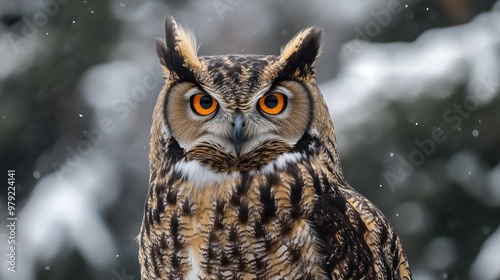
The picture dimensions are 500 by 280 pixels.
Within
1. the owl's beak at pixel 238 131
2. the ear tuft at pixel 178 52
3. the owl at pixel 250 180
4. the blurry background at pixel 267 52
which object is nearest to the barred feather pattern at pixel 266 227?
the owl at pixel 250 180

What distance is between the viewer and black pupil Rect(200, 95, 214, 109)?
2.98m

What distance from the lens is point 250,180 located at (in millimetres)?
3021

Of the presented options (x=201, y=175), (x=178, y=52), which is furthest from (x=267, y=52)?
(x=201, y=175)

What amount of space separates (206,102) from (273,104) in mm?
244

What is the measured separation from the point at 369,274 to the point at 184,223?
72cm

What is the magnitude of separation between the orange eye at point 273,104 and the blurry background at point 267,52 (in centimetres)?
305

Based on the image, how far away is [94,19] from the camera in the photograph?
7195mm

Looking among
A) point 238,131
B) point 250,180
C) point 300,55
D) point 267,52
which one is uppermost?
point 300,55

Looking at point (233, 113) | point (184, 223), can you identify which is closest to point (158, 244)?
point (184, 223)

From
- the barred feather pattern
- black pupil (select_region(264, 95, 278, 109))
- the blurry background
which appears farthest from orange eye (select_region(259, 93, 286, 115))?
the blurry background

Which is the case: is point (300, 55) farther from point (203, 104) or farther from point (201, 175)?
point (201, 175)

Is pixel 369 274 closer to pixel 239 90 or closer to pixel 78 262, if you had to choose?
pixel 239 90

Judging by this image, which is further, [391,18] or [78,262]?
[391,18]

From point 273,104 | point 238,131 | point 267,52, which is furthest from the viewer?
point 267,52
